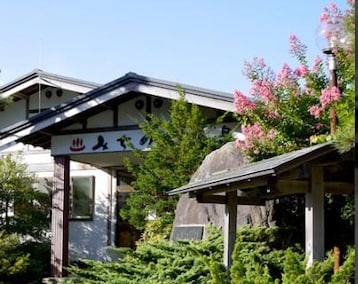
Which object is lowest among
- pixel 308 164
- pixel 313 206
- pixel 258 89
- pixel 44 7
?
pixel 313 206

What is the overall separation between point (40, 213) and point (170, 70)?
4.66m

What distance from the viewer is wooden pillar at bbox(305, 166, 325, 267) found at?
650 cm

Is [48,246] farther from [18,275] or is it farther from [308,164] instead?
[308,164]

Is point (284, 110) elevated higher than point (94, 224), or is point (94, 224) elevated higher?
point (284, 110)

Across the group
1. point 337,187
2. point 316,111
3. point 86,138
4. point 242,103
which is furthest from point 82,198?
point 337,187

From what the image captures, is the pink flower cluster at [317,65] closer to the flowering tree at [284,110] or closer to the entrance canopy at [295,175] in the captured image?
the flowering tree at [284,110]

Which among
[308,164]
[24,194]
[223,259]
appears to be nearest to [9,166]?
[24,194]

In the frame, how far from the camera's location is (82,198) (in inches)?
684

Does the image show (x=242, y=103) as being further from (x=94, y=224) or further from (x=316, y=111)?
(x=94, y=224)

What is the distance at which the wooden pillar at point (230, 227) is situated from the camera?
25.6 ft

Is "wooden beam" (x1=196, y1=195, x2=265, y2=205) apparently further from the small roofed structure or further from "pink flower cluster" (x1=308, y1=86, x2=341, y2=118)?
"pink flower cluster" (x1=308, y1=86, x2=341, y2=118)

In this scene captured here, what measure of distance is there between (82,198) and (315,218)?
37.8ft

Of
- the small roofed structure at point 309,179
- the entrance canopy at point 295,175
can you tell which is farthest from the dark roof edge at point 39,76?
the small roofed structure at point 309,179

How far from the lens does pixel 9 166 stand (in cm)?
1509
